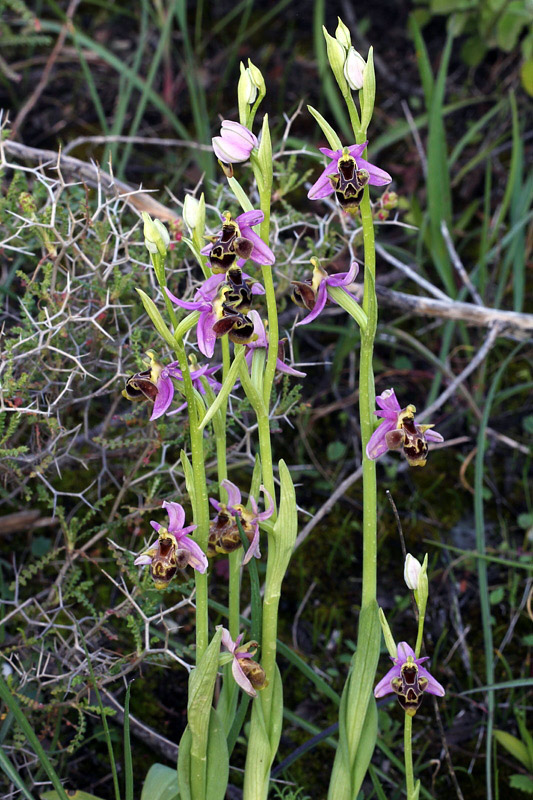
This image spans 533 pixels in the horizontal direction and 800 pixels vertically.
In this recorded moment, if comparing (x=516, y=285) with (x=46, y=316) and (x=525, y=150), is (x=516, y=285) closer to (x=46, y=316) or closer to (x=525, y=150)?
(x=525, y=150)

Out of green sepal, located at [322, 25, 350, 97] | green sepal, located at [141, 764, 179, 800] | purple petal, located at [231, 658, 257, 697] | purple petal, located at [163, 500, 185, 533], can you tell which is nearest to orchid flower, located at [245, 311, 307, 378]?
purple petal, located at [163, 500, 185, 533]

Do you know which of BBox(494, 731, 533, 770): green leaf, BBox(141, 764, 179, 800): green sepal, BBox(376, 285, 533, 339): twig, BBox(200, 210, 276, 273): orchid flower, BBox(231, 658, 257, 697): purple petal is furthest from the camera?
BBox(376, 285, 533, 339): twig

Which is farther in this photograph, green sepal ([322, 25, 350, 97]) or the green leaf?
the green leaf

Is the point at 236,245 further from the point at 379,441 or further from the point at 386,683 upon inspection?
the point at 386,683

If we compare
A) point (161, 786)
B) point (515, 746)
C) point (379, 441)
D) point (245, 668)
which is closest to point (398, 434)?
point (379, 441)

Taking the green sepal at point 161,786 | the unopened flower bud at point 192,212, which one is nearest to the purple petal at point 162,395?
the unopened flower bud at point 192,212

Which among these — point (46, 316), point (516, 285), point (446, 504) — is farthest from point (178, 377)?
point (516, 285)

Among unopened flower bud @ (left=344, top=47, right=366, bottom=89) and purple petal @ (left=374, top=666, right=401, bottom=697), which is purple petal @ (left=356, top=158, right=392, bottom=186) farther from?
purple petal @ (left=374, top=666, right=401, bottom=697)
